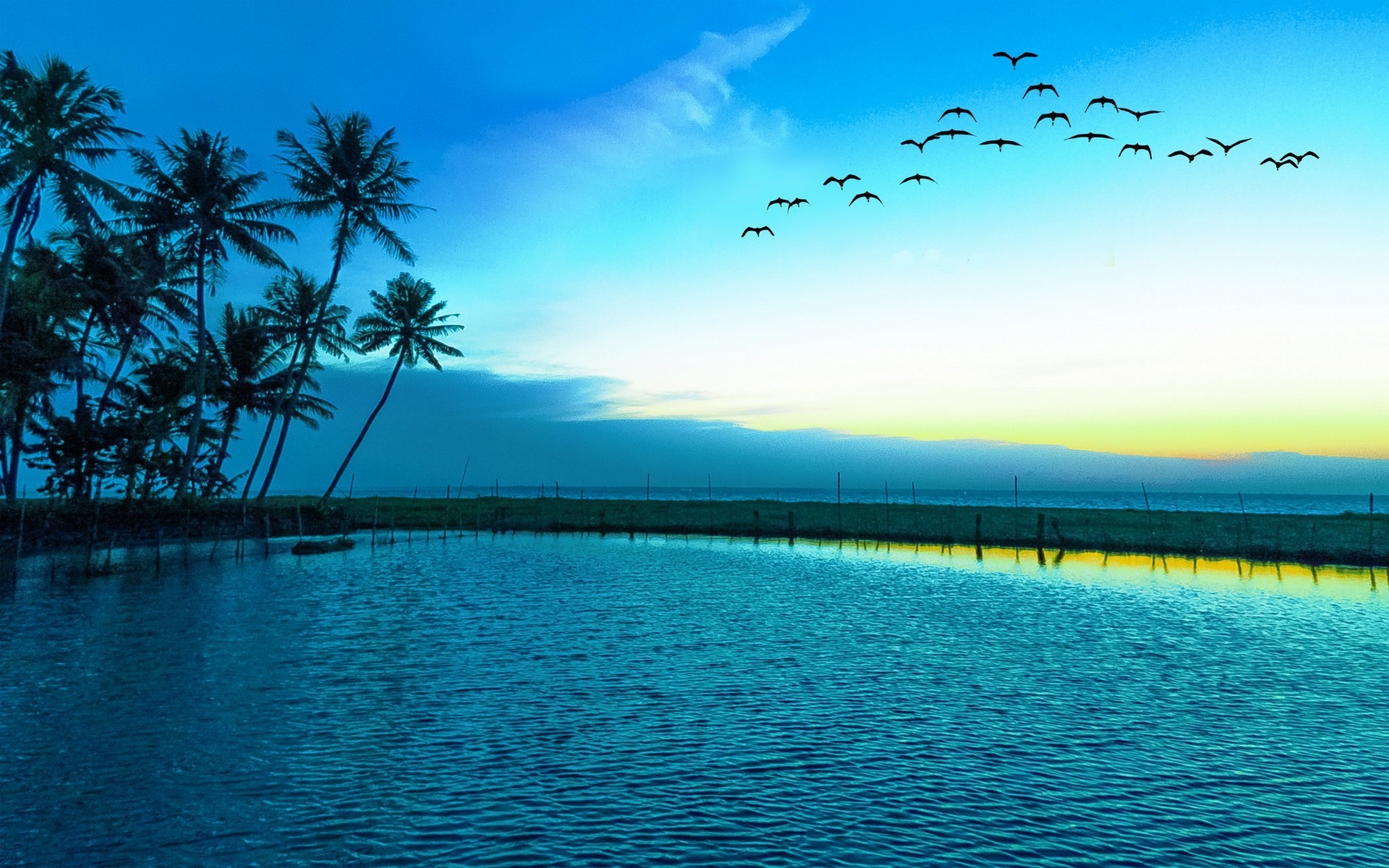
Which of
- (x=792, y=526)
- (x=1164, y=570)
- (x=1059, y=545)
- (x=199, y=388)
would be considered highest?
(x=199, y=388)

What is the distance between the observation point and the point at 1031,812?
7.38 meters

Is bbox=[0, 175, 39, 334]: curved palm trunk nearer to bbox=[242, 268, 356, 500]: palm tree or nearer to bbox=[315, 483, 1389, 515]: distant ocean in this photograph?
bbox=[242, 268, 356, 500]: palm tree

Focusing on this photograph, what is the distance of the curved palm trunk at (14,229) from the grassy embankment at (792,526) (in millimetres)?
6811

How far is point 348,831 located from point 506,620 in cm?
1032

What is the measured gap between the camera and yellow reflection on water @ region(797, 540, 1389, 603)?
22.1 metres

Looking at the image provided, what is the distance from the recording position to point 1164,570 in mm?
26516

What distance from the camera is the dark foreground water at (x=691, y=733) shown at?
677 centimetres

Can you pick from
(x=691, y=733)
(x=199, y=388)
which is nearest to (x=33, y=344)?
(x=199, y=388)

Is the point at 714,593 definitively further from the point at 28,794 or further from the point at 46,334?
the point at 46,334

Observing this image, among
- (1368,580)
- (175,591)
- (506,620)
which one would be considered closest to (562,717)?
(506,620)

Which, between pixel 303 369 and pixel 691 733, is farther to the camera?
pixel 303 369

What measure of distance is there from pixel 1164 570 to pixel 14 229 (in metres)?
36.8

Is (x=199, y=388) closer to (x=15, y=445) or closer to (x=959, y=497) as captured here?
(x=15, y=445)

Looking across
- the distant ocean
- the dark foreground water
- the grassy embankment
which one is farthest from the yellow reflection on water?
the distant ocean
